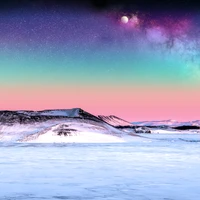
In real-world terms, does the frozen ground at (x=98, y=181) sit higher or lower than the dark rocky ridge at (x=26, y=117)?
lower

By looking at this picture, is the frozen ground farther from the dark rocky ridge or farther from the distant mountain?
the dark rocky ridge

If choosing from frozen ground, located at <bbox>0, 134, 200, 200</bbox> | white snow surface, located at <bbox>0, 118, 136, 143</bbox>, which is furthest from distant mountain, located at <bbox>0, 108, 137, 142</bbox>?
frozen ground, located at <bbox>0, 134, 200, 200</bbox>

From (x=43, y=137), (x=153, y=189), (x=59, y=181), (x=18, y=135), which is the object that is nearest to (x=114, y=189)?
(x=153, y=189)

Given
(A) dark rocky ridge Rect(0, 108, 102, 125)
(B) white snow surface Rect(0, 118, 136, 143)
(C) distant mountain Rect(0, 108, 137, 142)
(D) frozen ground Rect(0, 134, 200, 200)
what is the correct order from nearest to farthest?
(D) frozen ground Rect(0, 134, 200, 200)
(B) white snow surface Rect(0, 118, 136, 143)
(C) distant mountain Rect(0, 108, 137, 142)
(A) dark rocky ridge Rect(0, 108, 102, 125)

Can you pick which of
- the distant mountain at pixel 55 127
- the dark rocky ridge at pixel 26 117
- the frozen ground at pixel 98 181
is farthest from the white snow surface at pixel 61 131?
the frozen ground at pixel 98 181

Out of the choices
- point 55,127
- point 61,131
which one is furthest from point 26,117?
point 61,131

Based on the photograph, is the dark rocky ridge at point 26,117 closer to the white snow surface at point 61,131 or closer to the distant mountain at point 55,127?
the distant mountain at point 55,127

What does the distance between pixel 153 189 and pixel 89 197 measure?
2.06 meters

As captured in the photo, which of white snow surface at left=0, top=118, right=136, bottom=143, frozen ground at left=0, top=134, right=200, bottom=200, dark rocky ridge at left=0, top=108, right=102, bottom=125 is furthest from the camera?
dark rocky ridge at left=0, top=108, right=102, bottom=125

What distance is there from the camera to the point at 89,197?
9.98 meters

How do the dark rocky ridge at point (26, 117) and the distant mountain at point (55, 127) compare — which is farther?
the dark rocky ridge at point (26, 117)

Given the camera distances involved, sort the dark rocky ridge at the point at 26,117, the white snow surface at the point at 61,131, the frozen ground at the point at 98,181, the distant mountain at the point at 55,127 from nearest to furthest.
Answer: the frozen ground at the point at 98,181 → the white snow surface at the point at 61,131 → the distant mountain at the point at 55,127 → the dark rocky ridge at the point at 26,117

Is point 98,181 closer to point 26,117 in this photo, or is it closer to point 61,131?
point 61,131

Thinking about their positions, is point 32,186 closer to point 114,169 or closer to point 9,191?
point 9,191
